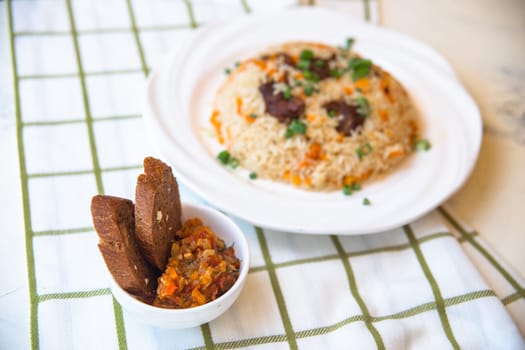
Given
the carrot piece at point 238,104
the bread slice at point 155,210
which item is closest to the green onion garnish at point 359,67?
the carrot piece at point 238,104

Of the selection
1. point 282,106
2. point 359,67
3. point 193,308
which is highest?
point 359,67

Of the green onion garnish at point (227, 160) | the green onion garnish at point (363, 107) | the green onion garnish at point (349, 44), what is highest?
the green onion garnish at point (349, 44)

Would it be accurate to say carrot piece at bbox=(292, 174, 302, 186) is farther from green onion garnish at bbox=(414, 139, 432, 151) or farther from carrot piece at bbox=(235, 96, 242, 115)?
green onion garnish at bbox=(414, 139, 432, 151)

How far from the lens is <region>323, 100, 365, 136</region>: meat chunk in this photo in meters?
2.35

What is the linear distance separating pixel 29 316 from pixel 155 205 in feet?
1.87

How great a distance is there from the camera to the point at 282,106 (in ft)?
7.72

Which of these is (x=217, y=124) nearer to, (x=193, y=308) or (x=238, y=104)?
(x=238, y=104)

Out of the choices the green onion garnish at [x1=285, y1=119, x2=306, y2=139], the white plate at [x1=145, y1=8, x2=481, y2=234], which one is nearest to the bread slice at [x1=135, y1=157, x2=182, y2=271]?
the white plate at [x1=145, y1=8, x2=481, y2=234]

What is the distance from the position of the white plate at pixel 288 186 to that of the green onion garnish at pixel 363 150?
0.42ft

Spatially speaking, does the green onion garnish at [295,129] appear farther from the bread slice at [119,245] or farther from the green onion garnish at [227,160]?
the bread slice at [119,245]

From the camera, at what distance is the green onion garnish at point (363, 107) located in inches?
94.9

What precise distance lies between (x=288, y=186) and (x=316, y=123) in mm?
→ 294

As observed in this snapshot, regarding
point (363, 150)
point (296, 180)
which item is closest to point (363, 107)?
point (363, 150)

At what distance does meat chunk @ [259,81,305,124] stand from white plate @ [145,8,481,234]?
0.28 m
